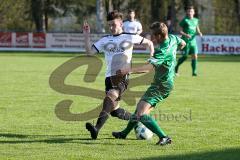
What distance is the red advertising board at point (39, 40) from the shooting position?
43.8m

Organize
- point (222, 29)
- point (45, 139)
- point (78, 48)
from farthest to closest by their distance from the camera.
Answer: point (222, 29) < point (78, 48) < point (45, 139)

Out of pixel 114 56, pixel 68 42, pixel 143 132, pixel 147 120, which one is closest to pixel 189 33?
pixel 114 56

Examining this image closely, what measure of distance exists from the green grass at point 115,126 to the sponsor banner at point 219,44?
21596 mm

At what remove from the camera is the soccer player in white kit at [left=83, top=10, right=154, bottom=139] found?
983 cm

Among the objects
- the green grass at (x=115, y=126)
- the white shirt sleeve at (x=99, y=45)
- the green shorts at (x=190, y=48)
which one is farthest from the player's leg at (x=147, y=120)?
the green shorts at (x=190, y=48)

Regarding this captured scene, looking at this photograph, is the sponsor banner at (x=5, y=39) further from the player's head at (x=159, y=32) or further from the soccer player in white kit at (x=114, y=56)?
the player's head at (x=159, y=32)

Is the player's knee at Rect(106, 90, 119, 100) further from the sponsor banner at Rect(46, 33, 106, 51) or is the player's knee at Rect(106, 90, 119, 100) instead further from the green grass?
the sponsor banner at Rect(46, 33, 106, 51)

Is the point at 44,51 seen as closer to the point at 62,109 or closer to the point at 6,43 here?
the point at 6,43

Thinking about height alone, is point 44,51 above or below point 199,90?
below

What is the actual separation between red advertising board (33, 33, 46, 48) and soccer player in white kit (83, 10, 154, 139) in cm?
3390

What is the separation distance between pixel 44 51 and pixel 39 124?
32626 millimetres

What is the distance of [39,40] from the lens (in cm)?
4422

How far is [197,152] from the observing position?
859 centimetres

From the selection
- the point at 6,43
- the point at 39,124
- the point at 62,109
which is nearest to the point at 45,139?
the point at 39,124
